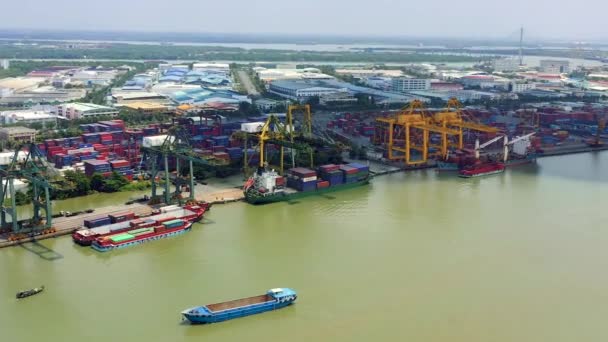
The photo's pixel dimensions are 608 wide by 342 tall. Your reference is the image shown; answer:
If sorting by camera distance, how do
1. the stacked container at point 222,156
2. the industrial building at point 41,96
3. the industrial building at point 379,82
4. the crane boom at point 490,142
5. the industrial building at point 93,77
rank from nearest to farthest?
the stacked container at point 222,156
the crane boom at point 490,142
the industrial building at point 41,96
the industrial building at point 93,77
the industrial building at point 379,82

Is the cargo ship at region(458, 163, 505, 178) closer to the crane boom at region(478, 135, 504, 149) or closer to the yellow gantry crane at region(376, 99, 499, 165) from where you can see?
the crane boom at region(478, 135, 504, 149)

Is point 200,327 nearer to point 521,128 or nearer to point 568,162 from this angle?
point 568,162

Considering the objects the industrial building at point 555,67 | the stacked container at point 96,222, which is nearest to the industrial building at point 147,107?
the stacked container at point 96,222

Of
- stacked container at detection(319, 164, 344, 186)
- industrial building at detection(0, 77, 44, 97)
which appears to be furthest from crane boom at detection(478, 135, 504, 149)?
industrial building at detection(0, 77, 44, 97)

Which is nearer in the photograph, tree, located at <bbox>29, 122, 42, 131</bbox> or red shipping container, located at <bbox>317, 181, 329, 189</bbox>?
red shipping container, located at <bbox>317, 181, 329, 189</bbox>

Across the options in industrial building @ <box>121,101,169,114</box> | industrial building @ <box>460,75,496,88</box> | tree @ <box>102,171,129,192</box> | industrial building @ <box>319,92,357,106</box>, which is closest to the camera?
tree @ <box>102,171,129,192</box>

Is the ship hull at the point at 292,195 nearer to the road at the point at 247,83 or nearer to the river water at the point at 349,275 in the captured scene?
the river water at the point at 349,275

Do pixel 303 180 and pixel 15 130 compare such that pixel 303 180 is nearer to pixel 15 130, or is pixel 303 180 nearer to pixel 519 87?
pixel 15 130
